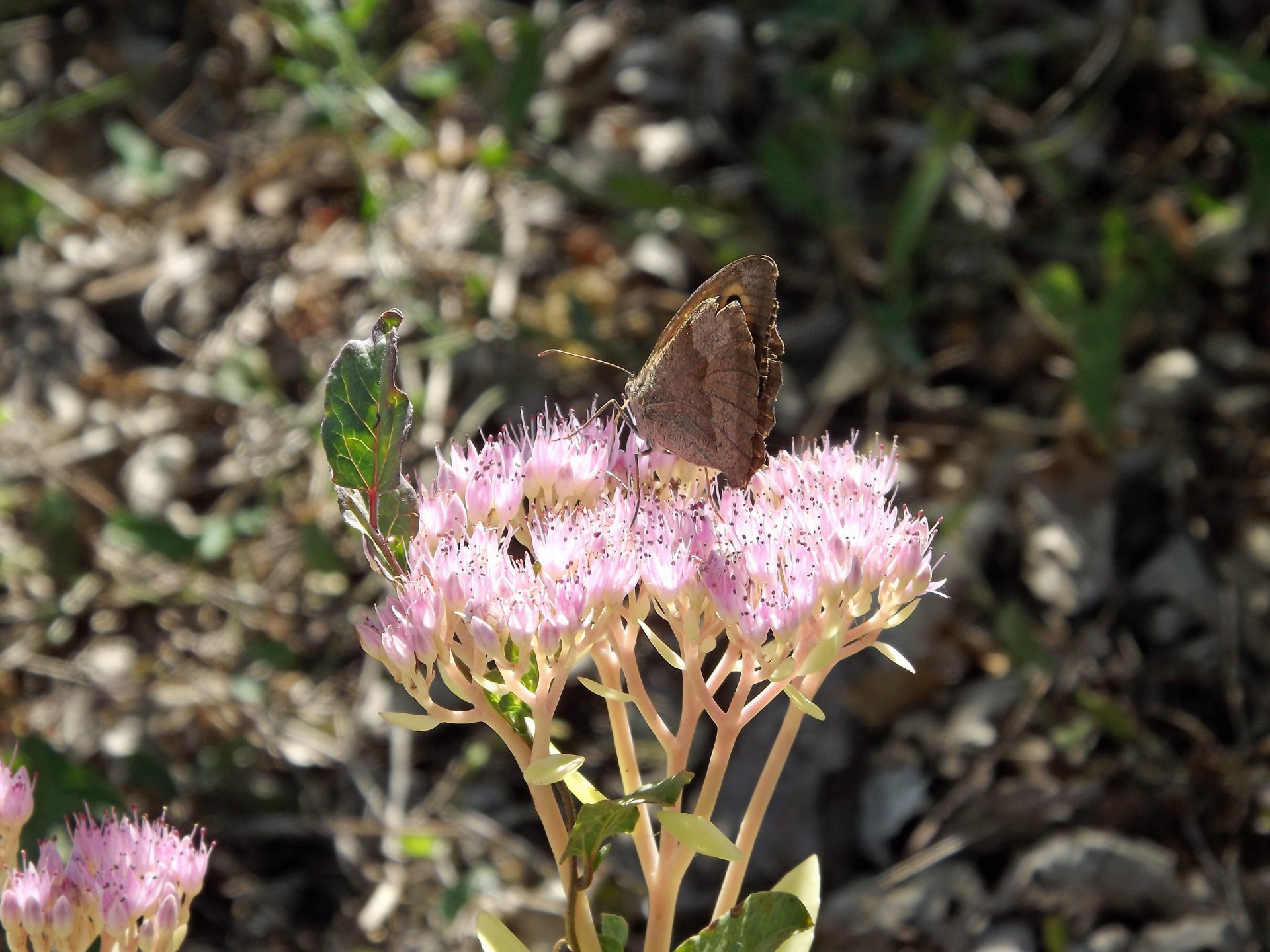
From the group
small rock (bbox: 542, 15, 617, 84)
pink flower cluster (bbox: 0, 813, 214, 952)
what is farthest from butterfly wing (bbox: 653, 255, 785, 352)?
small rock (bbox: 542, 15, 617, 84)

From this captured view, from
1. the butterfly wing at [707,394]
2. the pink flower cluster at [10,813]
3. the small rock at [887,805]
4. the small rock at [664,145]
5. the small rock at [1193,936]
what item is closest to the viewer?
the pink flower cluster at [10,813]

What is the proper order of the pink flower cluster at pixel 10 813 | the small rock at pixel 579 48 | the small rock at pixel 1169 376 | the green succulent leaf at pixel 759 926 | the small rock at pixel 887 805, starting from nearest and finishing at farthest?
the green succulent leaf at pixel 759 926 < the pink flower cluster at pixel 10 813 < the small rock at pixel 887 805 < the small rock at pixel 1169 376 < the small rock at pixel 579 48

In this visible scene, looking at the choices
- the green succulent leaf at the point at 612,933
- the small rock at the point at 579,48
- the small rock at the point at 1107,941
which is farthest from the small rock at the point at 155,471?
the small rock at the point at 1107,941

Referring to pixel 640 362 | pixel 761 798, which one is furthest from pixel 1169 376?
pixel 761 798

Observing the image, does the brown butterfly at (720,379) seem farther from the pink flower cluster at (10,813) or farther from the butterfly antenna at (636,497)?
the pink flower cluster at (10,813)

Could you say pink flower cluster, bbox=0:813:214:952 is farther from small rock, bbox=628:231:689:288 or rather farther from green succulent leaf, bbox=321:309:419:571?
small rock, bbox=628:231:689:288

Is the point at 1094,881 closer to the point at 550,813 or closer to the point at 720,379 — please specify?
the point at 720,379
